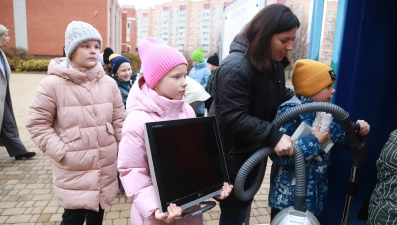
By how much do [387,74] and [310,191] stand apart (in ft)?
3.99

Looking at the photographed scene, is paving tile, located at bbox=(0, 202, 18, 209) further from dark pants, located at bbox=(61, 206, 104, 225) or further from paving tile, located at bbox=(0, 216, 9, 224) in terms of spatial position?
dark pants, located at bbox=(61, 206, 104, 225)

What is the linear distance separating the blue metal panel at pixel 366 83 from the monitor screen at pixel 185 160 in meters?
1.22

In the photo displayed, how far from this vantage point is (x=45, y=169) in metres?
4.43

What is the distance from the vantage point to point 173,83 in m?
1.49

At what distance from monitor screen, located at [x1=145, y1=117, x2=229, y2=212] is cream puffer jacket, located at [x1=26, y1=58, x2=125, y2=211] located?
98 centimetres

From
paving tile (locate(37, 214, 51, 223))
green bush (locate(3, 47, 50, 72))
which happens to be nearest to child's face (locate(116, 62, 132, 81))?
paving tile (locate(37, 214, 51, 223))

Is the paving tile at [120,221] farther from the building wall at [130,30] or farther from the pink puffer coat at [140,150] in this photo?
the building wall at [130,30]

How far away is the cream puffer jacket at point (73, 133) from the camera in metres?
2.01

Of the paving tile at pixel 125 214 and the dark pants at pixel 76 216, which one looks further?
the paving tile at pixel 125 214

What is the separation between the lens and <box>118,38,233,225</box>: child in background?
54.1 inches

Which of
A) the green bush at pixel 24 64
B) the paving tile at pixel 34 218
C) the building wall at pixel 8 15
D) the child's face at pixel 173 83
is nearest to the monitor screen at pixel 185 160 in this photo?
the child's face at pixel 173 83

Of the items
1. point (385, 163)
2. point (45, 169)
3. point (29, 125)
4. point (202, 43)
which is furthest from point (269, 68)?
point (202, 43)

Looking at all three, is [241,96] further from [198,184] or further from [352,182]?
[352,182]

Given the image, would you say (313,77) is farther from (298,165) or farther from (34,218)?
(34,218)
